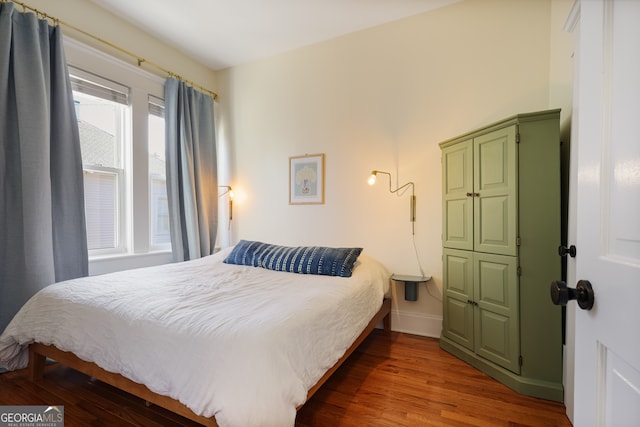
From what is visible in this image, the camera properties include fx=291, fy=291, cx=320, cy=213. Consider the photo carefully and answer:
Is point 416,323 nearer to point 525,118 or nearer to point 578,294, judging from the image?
point 525,118

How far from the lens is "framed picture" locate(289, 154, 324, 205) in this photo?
3264 mm

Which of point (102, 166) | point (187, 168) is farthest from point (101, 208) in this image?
point (187, 168)

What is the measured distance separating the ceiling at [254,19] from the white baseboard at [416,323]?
295 centimetres

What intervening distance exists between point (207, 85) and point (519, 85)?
352 centimetres

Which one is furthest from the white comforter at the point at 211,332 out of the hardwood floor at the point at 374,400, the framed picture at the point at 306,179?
the framed picture at the point at 306,179

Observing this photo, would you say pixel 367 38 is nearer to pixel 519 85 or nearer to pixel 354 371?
pixel 519 85

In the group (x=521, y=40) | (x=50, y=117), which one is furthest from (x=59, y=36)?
(x=521, y=40)

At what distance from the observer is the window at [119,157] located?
Answer: 2.68m

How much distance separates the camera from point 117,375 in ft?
4.98

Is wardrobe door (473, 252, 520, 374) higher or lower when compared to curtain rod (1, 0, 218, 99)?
lower

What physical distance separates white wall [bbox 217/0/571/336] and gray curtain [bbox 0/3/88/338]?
1827 millimetres

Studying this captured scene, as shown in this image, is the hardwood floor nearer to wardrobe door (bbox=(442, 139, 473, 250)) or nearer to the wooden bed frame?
the wooden bed frame

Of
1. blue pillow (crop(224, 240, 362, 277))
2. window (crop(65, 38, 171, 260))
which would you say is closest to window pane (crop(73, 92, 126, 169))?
window (crop(65, 38, 171, 260))

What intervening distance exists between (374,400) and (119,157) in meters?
3.15
